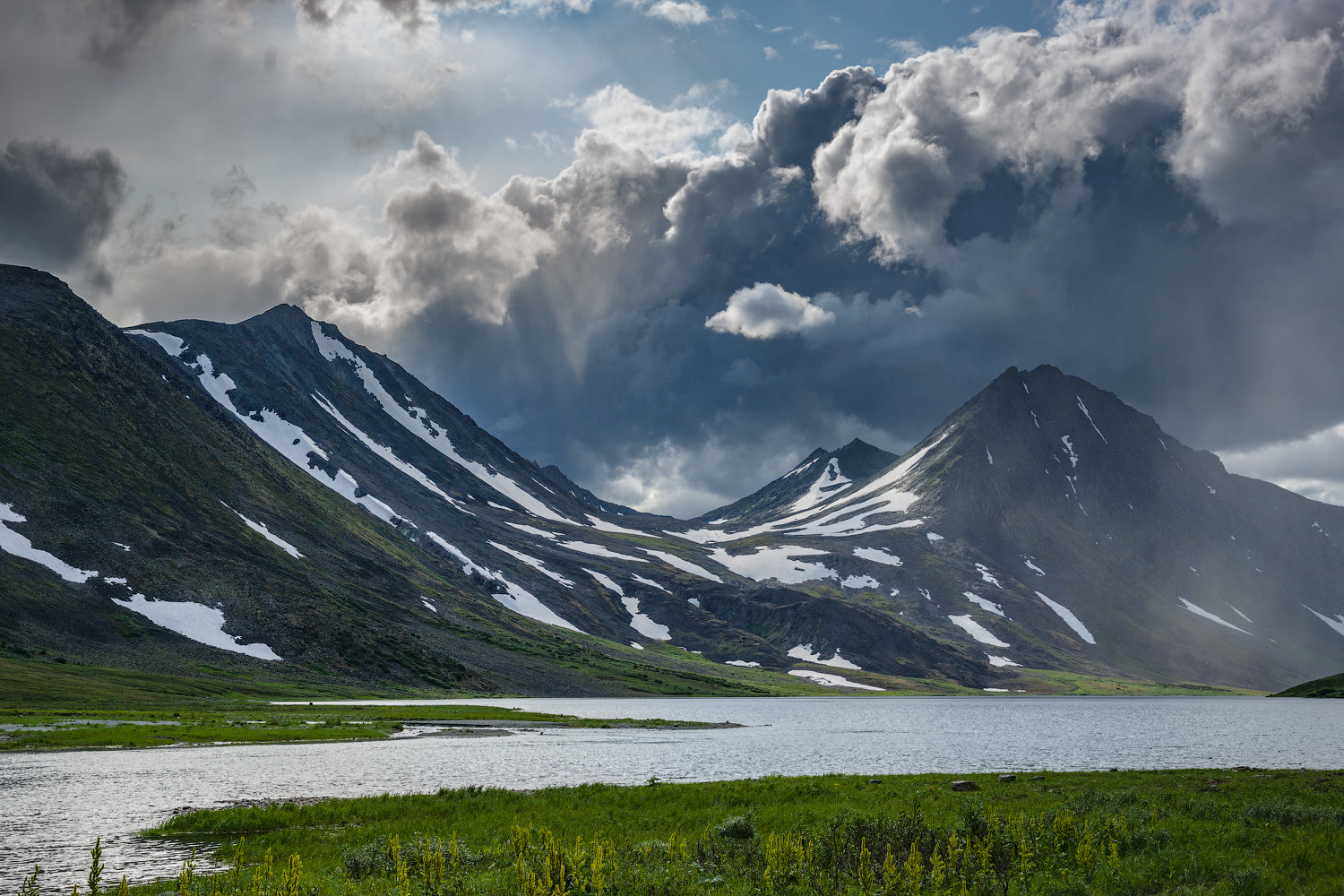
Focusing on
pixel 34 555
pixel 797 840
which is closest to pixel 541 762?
pixel 797 840

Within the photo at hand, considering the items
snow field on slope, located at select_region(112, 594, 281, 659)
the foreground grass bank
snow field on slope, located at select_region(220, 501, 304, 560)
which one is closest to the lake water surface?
the foreground grass bank

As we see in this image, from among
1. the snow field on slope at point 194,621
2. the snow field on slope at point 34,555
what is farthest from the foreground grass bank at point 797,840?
the snow field on slope at point 34,555

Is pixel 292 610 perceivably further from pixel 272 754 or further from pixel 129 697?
pixel 272 754

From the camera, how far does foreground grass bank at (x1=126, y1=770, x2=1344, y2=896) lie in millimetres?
18359

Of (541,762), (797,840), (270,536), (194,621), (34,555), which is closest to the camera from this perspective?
(797,840)

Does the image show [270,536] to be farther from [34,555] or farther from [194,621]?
[34,555]

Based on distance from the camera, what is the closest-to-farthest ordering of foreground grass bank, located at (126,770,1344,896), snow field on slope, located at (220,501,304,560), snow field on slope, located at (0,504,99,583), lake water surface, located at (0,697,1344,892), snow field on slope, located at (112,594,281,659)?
1. foreground grass bank, located at (126,770,1344,896)
2. lake water surface, located at (0,697,1344,892)
3. snow field on slope, located at (0,504,99,583)
4. snow field on slope, located at (112,594,281,659)
5. snow field on slope, located at (220,501,304,560)

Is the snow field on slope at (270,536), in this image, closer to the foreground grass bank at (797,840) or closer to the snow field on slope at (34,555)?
the snow field on slope at (34,555)

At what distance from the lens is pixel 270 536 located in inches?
7771

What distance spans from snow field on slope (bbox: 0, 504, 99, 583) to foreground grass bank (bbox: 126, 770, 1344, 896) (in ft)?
429

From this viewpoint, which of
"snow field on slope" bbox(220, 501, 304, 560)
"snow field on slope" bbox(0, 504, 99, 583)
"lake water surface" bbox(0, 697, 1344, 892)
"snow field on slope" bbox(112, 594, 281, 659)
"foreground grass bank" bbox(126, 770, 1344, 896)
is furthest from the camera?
"snow field on slope" bbox(220, 501, 304, 560)

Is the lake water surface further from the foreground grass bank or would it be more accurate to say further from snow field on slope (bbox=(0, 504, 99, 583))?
snow field on slope (bbox=(0, 504, 99, 583))

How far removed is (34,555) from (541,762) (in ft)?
394

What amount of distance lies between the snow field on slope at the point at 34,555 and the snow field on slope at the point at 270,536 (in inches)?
2090
